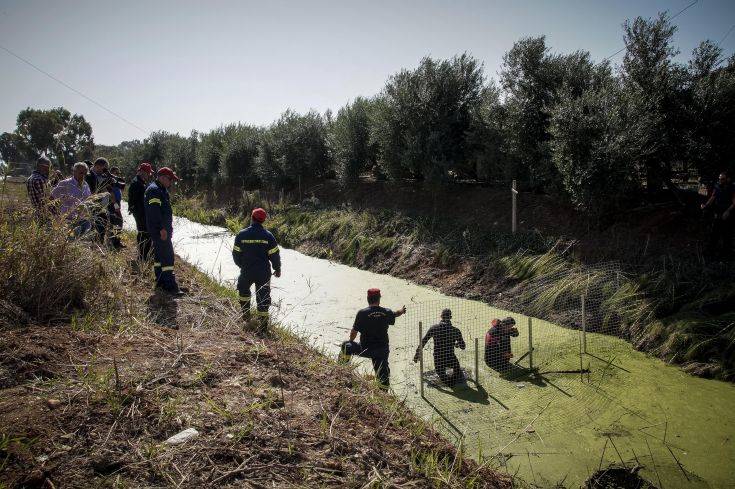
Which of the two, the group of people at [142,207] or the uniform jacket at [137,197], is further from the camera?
the uniform jacket at [137,197]

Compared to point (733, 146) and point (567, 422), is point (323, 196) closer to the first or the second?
point (733, 146)

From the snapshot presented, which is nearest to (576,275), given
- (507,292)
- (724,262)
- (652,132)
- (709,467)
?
(507,292)

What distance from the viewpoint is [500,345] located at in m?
5.97

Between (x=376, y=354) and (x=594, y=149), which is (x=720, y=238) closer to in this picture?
(x=594, y=149)

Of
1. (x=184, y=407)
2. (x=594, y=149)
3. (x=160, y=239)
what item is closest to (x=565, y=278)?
(x=594, y=149)

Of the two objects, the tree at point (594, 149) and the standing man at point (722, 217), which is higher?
the tree at point (594, 149)

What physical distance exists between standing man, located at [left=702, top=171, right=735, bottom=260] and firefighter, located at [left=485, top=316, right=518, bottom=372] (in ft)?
15.0

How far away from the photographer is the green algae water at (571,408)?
3.92 meters

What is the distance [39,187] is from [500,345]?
623cm

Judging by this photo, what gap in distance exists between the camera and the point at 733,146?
26.0ft

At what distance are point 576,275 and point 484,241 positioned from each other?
2778 mm

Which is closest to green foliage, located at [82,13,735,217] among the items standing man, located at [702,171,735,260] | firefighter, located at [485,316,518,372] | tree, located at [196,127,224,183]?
standing man, located at [702,171,735,260]

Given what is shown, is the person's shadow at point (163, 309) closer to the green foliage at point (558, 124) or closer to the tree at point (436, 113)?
the green foliage at point (558, 124)

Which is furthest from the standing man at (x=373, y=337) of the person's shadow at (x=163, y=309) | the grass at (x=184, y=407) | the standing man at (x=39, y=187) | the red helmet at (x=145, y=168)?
the red helmet at (x=145, y=168)
